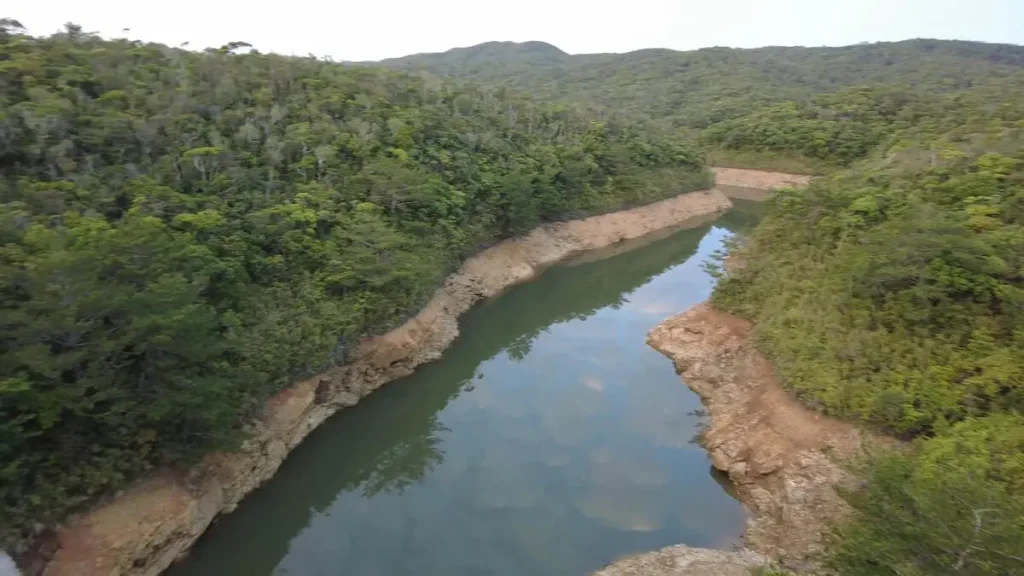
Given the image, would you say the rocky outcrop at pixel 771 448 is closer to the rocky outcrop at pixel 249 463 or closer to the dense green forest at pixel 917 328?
the dense green forest at pixel 917 328

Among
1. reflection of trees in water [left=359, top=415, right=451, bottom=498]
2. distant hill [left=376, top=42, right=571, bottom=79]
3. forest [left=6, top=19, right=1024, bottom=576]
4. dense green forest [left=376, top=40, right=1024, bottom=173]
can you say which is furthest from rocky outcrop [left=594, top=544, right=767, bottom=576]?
distant hill [left=376, top=42, right=571, bottom=79]

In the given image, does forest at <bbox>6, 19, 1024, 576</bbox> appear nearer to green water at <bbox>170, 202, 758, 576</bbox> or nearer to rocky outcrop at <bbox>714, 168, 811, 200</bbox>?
green water at <bbox>170, 202, 758, 576</bbox>

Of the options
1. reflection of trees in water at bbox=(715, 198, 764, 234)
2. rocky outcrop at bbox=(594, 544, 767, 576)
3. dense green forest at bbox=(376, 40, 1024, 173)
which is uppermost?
dense green forest at bbox=(376, 40, 1024, 173)

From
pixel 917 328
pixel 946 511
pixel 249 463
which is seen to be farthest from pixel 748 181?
pixel 249 463

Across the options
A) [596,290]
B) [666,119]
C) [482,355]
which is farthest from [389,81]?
[666,119]

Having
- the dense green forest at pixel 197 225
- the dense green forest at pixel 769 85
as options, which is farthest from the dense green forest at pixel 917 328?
the dense green forest at pixel 769 85

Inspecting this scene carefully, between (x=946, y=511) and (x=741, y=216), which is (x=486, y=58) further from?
(x=946, y=511)
